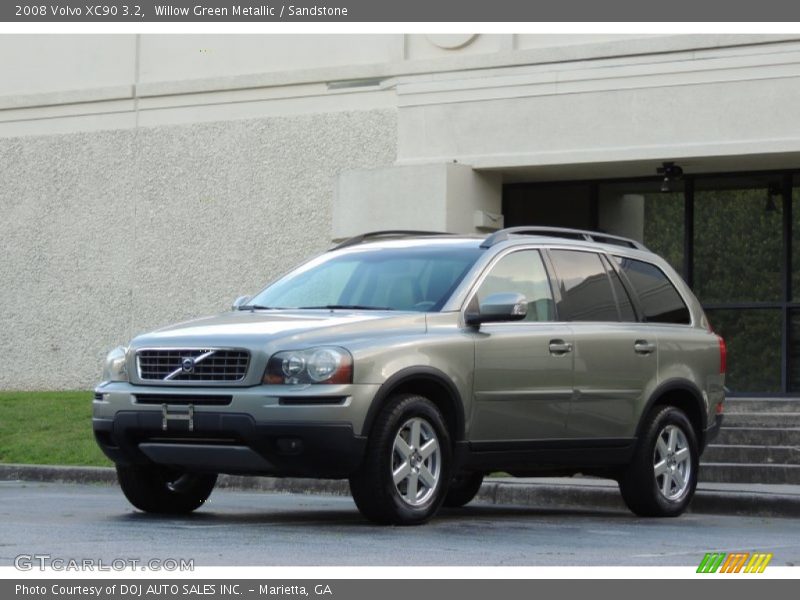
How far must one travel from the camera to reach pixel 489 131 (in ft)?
62.6

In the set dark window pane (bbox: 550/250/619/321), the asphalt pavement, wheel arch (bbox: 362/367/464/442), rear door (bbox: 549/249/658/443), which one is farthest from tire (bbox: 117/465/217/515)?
dark window pane (bbox: 550/250/619/321)

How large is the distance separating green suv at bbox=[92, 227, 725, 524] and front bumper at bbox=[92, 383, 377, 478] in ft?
0.04

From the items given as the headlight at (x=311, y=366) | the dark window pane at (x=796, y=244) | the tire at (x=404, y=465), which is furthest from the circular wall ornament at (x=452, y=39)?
the headlight at (x=311, y=366)

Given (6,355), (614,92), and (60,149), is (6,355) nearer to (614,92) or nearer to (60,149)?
(60,149)

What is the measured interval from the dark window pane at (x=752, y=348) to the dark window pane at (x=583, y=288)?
823 cm

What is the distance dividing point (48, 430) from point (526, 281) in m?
7.96

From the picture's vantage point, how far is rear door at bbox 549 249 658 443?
10.7 m

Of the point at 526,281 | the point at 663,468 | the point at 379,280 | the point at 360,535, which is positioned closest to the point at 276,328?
the point at 379,280

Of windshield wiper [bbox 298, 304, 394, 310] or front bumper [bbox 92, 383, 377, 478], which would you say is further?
windshield wiper [bbox 298, 304, 394, 310]

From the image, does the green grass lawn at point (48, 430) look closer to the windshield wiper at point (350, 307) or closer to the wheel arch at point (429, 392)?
the windshield wiper at point (350, 307)

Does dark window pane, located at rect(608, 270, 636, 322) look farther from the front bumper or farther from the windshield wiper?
the front bumper

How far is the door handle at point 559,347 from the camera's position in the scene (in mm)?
10516

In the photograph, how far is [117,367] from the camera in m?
9.94
